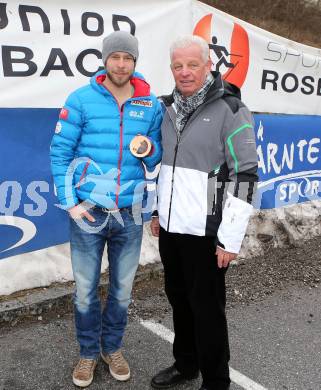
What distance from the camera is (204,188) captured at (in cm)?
240

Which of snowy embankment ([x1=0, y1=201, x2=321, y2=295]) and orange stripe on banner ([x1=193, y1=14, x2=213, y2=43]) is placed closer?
snowy embankment ([x1=0, y1=201, x2=321, y2=295])

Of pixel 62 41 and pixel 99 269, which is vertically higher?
pixel 62 41

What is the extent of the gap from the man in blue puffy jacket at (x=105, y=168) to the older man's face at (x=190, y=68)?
0.89 feet

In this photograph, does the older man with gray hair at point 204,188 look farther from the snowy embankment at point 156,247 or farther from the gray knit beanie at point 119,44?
the snowy embankment at point 156,247

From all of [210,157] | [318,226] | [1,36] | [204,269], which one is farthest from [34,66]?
[318,226]

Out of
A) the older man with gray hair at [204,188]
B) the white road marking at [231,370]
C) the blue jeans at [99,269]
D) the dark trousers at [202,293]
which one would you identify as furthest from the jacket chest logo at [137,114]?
the white road marking at [231,370]

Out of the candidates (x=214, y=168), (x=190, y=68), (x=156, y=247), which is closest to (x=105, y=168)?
(x=214, y=168)

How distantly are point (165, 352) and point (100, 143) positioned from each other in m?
1.62

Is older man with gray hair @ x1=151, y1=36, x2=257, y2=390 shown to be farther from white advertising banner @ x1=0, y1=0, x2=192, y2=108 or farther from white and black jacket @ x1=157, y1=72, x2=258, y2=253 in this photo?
white advertising banner @ x1=0, y1=0, x2=192, y2=108

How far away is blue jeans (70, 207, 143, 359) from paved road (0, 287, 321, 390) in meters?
0.27

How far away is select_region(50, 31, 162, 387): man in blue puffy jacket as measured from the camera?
245cm

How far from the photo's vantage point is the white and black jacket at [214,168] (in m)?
2.30

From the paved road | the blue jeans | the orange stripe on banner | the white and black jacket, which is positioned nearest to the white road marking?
the paved road

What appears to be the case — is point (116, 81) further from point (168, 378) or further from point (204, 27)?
point (204, 27)
